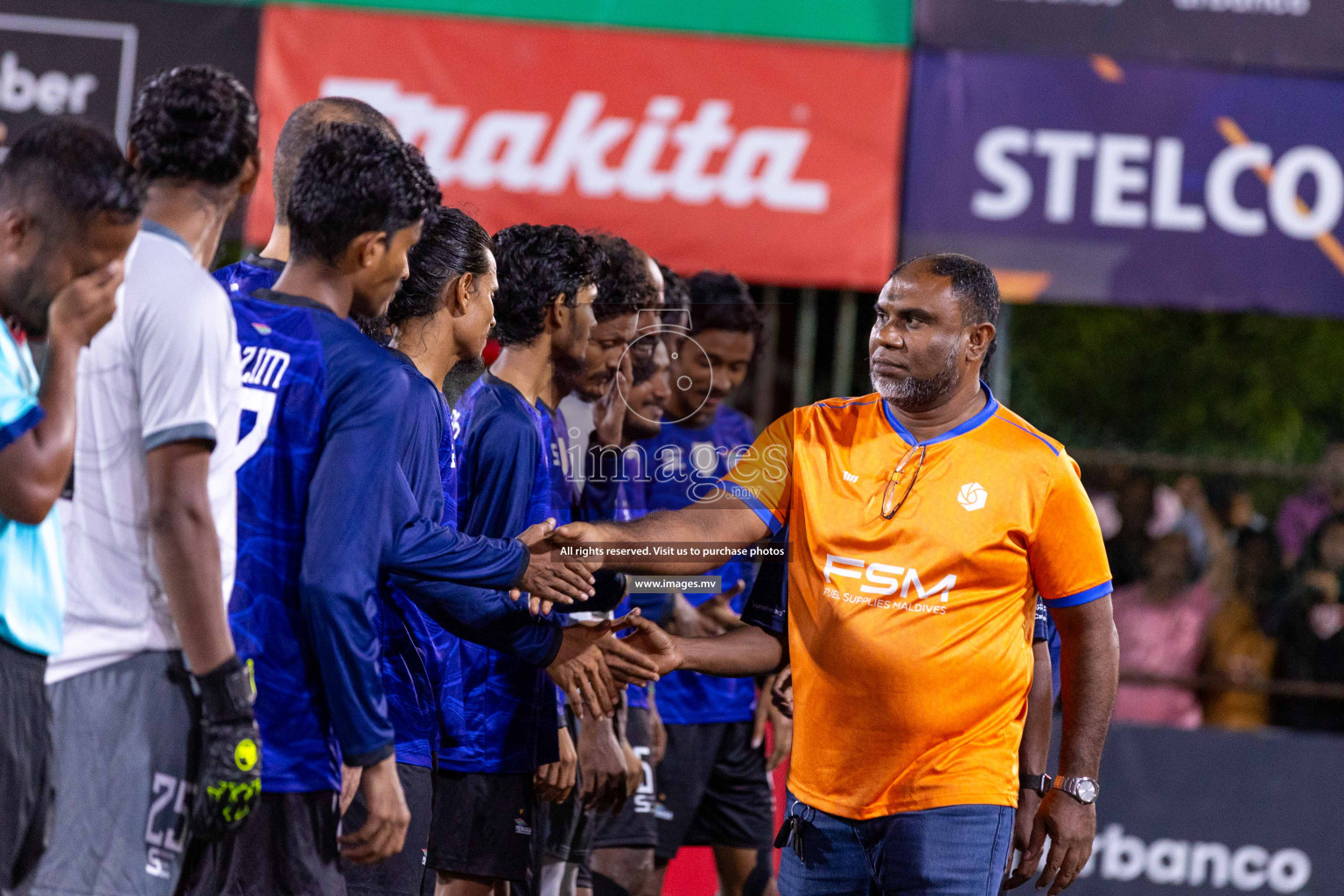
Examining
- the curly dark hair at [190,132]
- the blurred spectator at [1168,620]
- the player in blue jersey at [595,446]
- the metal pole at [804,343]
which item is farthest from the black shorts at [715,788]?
the blurred spectator at [1168,620]

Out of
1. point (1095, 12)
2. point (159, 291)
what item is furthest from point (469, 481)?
point (1095, 12)

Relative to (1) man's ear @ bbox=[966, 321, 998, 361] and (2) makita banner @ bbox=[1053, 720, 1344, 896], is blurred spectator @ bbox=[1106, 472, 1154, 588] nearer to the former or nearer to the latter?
(2) makita banner @ bbox=[1053, 720, 1344, 896]

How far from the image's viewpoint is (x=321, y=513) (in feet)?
A: 8.66

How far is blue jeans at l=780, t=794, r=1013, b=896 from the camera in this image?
3.32 meters

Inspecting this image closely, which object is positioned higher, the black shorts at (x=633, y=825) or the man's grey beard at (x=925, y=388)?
the man's grey beard at (x=925, y=388)

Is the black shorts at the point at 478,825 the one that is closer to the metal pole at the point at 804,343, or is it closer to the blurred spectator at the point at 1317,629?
the metal pole at the point at 804,343

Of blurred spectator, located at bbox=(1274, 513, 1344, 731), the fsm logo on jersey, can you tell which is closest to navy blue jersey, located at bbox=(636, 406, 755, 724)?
blurred spectator, located at bbox=(1274, 513, 1344, 731)

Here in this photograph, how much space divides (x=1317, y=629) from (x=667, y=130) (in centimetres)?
475

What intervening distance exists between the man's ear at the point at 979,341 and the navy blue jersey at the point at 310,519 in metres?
1.58

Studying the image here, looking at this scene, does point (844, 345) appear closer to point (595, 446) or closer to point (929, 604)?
point (595, 446)

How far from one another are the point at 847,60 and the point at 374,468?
5977 millimetres

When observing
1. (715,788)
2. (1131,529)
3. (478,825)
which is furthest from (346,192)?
(1131,529)

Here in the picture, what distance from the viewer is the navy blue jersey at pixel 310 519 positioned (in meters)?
2.64

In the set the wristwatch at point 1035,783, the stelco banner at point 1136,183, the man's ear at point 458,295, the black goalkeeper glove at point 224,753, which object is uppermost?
the stelco banner at point 1136,183
